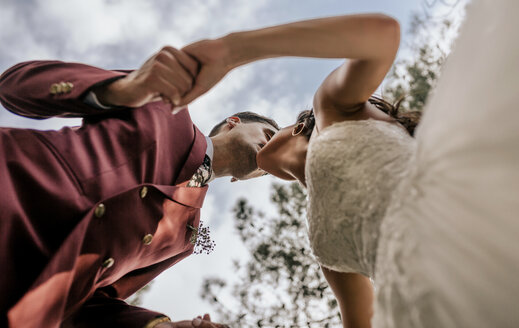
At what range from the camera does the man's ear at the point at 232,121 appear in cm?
297

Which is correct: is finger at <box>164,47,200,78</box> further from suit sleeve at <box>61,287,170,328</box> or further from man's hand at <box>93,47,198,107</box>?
suit sleeve at <box>61,287,170,328</box>

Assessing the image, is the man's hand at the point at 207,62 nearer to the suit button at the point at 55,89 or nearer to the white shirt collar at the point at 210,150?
the suit button at the point at 55,89

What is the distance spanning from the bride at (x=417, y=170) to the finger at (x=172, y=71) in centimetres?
6

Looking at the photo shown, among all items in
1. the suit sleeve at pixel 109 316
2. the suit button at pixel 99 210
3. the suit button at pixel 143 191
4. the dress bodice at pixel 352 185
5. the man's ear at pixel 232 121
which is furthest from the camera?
the man's ear at pixel 232 121

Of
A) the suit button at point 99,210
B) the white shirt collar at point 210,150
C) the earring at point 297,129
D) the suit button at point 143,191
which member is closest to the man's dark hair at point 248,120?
the white shirt collar at point 210,150

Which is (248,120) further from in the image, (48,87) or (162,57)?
(162,57)

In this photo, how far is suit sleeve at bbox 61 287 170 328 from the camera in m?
2.01

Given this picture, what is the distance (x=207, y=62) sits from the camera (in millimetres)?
1308

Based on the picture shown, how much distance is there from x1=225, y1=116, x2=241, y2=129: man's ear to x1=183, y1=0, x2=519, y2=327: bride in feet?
4.54

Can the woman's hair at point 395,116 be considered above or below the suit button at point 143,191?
above

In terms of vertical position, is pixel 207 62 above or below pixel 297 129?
above

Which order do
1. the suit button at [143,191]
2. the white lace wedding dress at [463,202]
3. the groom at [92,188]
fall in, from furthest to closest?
the suit button at [143,191] → the groom at [92,188] → the white lace wedding dress at [463,202]

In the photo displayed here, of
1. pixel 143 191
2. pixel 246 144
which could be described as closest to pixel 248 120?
pixel 246 144

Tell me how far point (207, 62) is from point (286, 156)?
997mm
